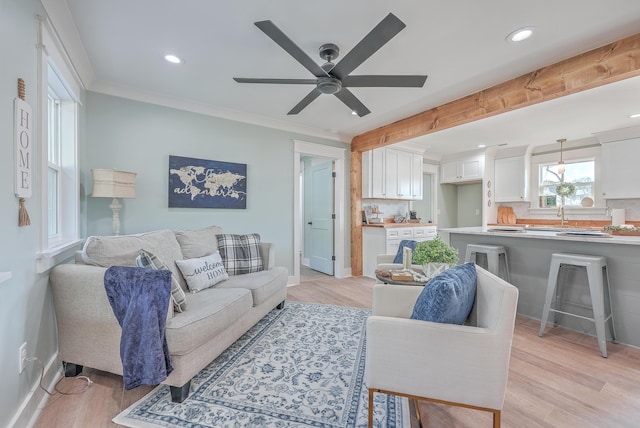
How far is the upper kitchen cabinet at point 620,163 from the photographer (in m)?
4.11

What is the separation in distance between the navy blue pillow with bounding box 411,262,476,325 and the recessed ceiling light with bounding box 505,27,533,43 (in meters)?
1.81

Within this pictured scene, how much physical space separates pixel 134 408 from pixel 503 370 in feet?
6.25

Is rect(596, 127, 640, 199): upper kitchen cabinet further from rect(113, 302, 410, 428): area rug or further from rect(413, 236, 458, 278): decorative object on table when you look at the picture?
rect(113, 302, 410, 428): area rug

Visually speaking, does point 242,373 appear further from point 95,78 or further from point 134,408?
point 95,78

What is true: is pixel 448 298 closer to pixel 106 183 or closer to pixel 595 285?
pixel 595 285

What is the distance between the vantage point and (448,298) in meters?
1.21

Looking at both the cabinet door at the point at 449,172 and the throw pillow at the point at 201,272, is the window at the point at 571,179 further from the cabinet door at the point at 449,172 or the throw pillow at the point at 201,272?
the throw pillow at the point at 201,272

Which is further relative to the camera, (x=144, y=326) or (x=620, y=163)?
(x=620, y=163)

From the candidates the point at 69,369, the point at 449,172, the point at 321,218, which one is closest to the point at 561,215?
the point at 449,172

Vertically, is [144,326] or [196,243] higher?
[196,243]

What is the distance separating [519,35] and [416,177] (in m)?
3.60

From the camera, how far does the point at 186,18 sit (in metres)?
1.87

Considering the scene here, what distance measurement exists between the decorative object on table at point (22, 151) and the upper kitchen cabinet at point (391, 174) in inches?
161

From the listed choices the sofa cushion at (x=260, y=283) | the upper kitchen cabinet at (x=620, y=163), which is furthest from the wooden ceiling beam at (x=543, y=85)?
the upper kitchen cabinet at (x=620, y=163)
